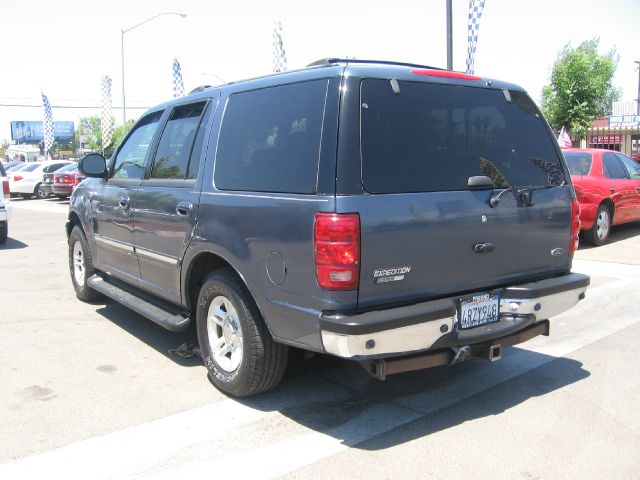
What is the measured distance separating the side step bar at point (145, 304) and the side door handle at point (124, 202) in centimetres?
76

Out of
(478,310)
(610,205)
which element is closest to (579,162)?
(610,205)

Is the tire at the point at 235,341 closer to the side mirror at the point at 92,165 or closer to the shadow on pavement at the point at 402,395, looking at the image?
the shadow on pavement at the point at 402,395

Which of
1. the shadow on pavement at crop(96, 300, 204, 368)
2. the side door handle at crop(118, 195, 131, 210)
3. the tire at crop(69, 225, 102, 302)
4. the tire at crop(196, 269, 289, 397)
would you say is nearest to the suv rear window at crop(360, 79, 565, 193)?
the tire at crop(196, 269, 289, 397)

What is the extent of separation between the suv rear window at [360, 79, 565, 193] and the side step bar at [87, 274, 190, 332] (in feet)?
6.51

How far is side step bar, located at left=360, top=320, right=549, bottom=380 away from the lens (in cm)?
341

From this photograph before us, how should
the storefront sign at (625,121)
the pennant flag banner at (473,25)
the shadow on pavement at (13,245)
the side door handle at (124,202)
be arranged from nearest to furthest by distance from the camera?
the side door handle at (124,202)
the shadow on pavement at (13,245)
the pennant flag banner at (473,25)
the storefront sign at (625,121)

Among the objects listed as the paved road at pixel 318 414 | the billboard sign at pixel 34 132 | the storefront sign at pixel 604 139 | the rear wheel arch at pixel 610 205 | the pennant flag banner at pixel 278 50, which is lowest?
the paved road at pixel 318 414

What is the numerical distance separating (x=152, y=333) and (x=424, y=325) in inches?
125

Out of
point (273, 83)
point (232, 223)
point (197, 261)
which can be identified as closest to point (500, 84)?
point (273, 83)

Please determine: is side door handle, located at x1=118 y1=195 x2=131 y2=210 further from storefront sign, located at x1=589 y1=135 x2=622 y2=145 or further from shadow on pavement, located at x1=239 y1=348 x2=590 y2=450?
storefront sign, located at x1=589 y1=135 x2=622 y2=145

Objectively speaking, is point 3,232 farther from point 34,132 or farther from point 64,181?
point 34,132

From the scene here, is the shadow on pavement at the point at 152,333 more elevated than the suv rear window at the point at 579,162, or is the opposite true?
the suv rear window at the point at 579,162

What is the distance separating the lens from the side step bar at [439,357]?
3412 mm

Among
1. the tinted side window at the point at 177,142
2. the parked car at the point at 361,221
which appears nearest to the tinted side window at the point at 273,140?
the parked car at the point at 361,221
